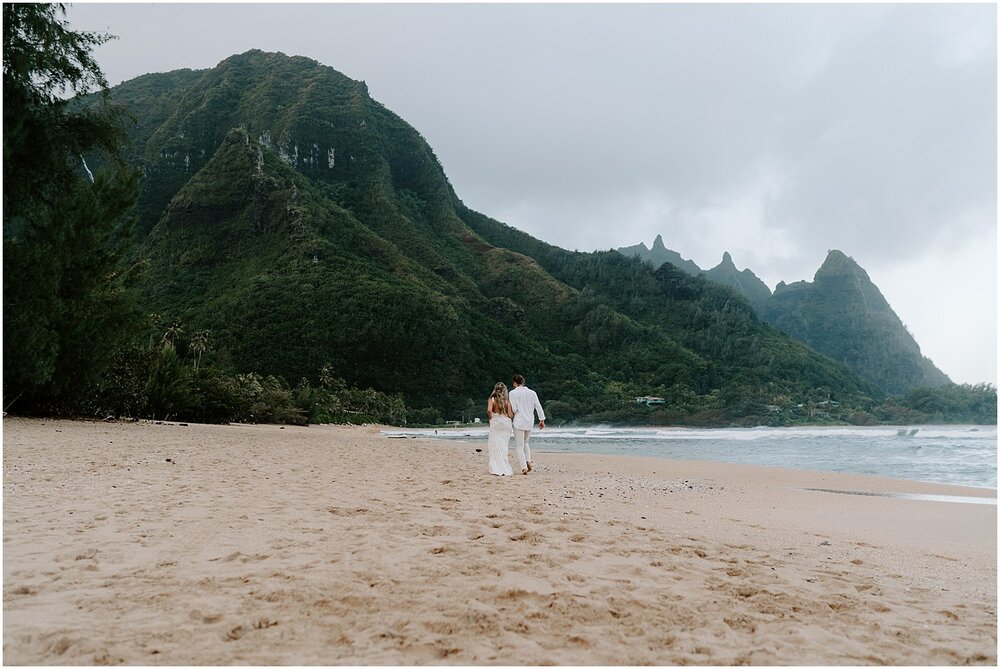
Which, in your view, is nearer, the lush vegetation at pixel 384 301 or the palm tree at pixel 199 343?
the palm tree at pixel 199 343

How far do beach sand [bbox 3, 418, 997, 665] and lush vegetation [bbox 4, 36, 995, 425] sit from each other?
26479 mm

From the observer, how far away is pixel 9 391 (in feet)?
50.9

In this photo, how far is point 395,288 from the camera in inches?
3130

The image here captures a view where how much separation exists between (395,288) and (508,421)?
70.6 meters

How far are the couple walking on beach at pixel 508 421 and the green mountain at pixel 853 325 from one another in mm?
162162

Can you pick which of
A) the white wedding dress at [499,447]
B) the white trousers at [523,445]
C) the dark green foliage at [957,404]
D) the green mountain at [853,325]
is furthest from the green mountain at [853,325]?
the white wedding dress at [499,447]

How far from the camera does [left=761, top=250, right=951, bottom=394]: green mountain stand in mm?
153125

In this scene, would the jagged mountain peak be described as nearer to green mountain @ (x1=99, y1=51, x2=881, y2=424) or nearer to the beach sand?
green mountain @ (x1=99, y1=51, x2=881, y2=424)

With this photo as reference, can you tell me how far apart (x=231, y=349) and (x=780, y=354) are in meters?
78.8

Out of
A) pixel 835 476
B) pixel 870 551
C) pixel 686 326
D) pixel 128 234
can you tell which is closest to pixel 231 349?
pixel 128 234

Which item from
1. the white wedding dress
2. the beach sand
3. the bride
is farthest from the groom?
the beach sand

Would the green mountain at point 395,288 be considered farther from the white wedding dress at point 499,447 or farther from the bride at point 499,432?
the white wedding dress at point 499,447

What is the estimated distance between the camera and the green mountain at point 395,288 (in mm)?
72812

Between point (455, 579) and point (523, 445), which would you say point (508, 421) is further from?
point (455, 579)
